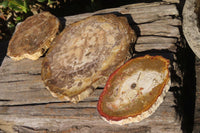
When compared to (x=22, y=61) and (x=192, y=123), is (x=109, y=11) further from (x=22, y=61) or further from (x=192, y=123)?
(x=192, y=123)

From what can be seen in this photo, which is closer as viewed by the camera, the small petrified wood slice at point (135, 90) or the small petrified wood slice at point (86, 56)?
the small petrified wood slice at point (135, 90)

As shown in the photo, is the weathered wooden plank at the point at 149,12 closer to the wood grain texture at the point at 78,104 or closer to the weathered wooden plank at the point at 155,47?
the wood grain texture at the point at 78,104

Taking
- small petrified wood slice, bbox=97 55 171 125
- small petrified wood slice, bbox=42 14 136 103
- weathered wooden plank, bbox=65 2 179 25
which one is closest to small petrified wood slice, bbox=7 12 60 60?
small petrified wood slice, bbox=42 14 136 103

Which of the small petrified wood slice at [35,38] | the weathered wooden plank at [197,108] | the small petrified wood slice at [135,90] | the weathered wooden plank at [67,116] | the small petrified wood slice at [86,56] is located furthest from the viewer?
the small petrified wood slice at [35,38]

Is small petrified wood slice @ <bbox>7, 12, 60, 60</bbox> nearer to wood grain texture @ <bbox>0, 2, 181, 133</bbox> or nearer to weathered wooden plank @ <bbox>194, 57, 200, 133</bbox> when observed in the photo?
wood grain texture @ <bbox>0, 2, 181, 133</bbox>

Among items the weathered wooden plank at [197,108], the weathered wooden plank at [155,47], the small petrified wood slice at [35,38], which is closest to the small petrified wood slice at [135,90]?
the weathered wooden plank at [155,47]

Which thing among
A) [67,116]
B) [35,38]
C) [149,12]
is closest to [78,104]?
[67,116]
